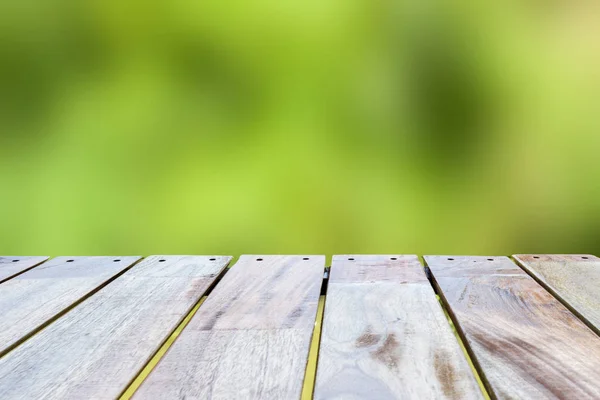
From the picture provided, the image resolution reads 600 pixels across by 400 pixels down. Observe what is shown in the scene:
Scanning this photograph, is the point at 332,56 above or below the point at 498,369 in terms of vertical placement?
above

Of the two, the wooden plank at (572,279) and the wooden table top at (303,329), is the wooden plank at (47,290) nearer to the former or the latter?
the wooden table top at (303,329)

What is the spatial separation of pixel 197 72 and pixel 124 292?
1985mm

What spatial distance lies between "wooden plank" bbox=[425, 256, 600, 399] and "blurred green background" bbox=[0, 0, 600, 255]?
165 cm

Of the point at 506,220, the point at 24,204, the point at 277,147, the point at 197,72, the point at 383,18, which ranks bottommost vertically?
the point at 506,220

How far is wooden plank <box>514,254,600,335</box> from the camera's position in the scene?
846mm

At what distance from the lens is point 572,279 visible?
3.37 feet

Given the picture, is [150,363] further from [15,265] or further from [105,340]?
[15,265]

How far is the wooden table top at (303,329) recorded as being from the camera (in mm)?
606

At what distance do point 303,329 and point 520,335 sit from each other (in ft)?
0.96

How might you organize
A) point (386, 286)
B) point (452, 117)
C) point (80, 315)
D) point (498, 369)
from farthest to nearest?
point (452, 117), point (386, 286), point (80, 315), point (498, 369)

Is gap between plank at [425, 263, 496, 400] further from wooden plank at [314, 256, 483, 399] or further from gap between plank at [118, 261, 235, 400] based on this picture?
gap between plank at [118, 261, 235, 400]

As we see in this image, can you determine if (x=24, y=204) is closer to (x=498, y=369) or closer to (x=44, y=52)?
(x=44, y=52)

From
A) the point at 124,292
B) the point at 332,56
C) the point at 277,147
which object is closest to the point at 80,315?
the point at 124,292

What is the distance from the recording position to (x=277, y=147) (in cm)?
274
